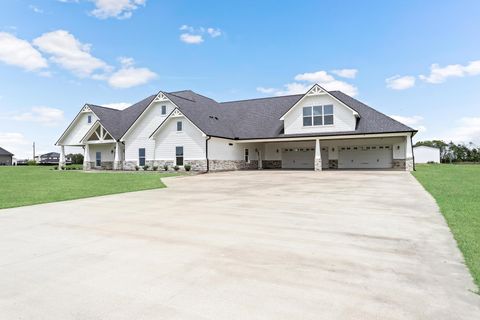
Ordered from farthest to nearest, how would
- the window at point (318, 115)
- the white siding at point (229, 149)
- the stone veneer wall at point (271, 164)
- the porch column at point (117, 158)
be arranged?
the stone veneer wall at point (271, 164)
the porch column at point (117, 158)
the window at point (318, 115)
the white siding at point (229, 149)

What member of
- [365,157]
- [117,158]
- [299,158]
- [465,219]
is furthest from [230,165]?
[465,219]

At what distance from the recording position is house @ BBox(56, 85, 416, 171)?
87.9 ft

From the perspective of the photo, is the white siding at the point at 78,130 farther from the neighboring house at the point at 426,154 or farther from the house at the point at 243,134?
the neighboring house at the point at 426,154

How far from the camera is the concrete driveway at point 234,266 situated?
10.0ft

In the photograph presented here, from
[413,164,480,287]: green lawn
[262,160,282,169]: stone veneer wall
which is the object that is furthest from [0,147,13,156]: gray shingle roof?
[413,164,480,287]: green lawn

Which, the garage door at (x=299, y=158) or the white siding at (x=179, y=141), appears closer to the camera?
the white siding at (x=179, y=141)

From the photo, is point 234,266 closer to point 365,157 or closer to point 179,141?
point 179,141

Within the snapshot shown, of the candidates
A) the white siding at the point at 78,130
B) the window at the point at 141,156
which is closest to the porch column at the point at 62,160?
the white siding at the point at 78,130

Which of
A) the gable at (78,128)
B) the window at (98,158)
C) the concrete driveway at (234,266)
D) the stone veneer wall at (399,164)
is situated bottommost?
the concrete driveway at (234,266)

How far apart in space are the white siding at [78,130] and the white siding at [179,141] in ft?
31.9

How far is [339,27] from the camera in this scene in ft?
62.8

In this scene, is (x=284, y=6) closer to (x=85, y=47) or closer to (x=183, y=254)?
(x=85, y=47)

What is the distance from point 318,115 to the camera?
27.9 meters

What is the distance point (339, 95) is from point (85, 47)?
847 inches
